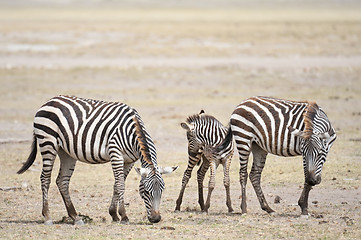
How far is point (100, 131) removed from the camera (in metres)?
9.13

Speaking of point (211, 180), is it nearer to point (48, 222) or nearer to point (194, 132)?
point (194, 132)

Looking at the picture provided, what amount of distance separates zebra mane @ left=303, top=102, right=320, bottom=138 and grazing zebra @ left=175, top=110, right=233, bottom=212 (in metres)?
1.25

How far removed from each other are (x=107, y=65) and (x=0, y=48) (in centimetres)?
987

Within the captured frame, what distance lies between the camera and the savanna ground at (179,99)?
9055 millimetres

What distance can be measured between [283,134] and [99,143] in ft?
8.54

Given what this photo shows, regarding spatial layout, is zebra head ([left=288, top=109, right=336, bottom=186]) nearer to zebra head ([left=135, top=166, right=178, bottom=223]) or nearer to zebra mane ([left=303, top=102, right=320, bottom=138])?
zebra mane ([left=303, top=102, right=320, bottom=138])

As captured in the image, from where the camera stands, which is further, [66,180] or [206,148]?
[206,148]

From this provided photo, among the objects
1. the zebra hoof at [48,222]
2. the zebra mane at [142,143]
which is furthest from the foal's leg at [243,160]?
the zebra hoof at [48,222]

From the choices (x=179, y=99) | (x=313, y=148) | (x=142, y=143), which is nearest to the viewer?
(x=142, y=143)

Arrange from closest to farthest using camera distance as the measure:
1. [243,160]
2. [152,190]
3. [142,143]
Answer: [152,190] < [142,143] < [243,160]

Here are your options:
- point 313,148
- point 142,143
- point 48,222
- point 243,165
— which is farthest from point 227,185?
point 48,222

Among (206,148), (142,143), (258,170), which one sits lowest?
(258,170)

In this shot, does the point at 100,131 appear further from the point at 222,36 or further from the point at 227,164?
the point at 222,36

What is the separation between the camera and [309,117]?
31.3 feet
